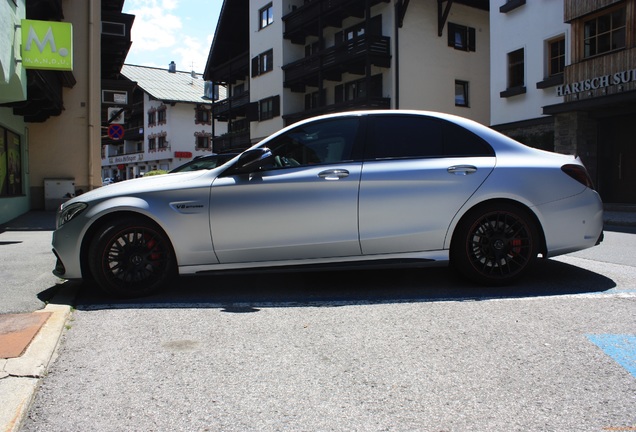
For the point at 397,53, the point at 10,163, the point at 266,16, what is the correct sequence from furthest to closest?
1. the point at 266,16
2. the point at 397,53
3. the point at 10,163

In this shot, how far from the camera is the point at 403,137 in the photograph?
501 cm

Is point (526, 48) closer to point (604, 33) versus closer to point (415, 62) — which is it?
point (604, 33)

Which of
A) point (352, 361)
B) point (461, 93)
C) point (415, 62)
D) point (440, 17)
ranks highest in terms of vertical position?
point (440, 17)

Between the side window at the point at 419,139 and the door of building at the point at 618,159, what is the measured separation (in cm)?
1499

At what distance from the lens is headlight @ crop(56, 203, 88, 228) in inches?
188

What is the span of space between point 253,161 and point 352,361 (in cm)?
223

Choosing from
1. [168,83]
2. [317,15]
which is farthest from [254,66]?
[168,83]

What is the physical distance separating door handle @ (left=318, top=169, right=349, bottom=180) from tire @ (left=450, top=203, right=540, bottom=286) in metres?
1.13

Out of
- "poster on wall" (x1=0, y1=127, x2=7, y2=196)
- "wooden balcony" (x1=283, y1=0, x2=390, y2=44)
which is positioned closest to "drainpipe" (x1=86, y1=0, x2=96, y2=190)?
"poster on wall" (x1=0, y1=127, x2=7, y2=196)

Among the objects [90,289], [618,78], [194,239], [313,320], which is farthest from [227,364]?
[618,78]

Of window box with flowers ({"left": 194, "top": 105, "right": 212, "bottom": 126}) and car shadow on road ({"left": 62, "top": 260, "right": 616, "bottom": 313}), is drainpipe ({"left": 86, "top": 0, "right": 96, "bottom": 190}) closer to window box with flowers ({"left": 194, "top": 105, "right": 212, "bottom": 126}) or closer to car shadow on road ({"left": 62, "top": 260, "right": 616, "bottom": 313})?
car shadow on road ({"left": 62, "top": 260, "right": 616, "bottom": 313})

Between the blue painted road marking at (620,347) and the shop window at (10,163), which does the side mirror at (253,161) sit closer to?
the blue painted road marking at (620,347)

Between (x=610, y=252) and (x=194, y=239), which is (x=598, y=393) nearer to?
(x=194, y=239)

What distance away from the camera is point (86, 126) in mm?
19438
